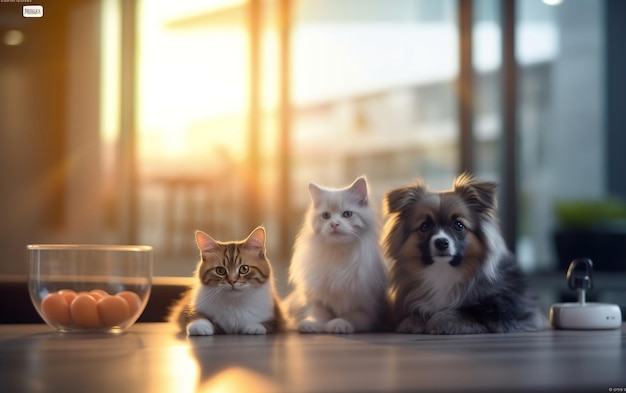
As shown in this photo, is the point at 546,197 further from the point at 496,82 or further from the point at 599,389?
the point at 599,389

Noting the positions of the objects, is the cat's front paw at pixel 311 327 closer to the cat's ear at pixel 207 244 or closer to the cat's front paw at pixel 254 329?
the cat's front paw at pixel 254 329

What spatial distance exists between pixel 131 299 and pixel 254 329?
27 cm

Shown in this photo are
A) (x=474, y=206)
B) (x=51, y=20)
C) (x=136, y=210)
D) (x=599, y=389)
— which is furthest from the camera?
(x=136, y=210)

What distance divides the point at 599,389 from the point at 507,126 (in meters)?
4.10

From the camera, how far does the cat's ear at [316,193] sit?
168 centimetres

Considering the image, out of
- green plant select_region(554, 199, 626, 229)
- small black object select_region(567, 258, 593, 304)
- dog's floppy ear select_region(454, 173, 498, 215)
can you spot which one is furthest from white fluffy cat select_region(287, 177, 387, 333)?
green plant select_region(554, 199, 626, 229)

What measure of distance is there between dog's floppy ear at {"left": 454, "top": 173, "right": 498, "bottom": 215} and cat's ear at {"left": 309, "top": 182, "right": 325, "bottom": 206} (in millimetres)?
301

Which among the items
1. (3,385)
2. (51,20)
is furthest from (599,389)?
(51,20)

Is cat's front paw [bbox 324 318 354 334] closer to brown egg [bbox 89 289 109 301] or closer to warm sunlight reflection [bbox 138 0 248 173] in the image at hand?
brown egg [bbox 89 289 109 301]

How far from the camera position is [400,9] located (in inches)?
201

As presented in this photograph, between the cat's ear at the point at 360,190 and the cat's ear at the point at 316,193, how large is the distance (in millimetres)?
66

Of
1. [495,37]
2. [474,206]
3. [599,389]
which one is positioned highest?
[495,37]

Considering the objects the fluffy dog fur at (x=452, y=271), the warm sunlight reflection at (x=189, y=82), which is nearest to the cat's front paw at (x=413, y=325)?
the fluffy dog fur at (x=452, y=271)

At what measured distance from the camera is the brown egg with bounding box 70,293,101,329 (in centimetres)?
155
